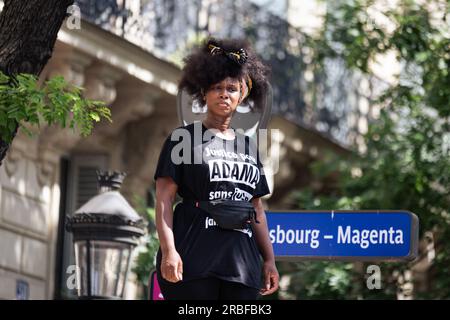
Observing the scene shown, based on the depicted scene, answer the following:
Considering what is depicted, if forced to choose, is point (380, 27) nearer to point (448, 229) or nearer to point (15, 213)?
point (448, 229)

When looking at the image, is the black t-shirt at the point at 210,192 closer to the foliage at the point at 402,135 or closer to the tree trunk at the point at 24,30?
the tree trunk at the point at 24,30

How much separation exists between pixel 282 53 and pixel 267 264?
44.8ft

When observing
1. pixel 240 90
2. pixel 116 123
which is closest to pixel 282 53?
pixel 116 123

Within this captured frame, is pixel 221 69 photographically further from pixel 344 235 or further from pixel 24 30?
pixel 344 235

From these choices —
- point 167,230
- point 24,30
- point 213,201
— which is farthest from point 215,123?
point 24,30

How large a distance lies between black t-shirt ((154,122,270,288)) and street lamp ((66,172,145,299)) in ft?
13.2

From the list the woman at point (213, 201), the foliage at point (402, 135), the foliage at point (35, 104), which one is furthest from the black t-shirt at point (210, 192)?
the foliage at point (402, 135)

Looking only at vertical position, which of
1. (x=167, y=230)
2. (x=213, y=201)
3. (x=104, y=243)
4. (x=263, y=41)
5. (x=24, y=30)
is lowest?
(x=167, y=230)

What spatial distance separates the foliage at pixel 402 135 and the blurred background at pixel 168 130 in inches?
0.8

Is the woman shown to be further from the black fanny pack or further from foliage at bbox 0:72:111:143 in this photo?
foliage at bbox 0:72:111:143

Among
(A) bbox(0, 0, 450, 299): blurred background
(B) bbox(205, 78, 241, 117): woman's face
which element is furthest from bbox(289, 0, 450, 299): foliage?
(B) bbox(205, 78, 241, 117): woman's face

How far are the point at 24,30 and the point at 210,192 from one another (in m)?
2.27

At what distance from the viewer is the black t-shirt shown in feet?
21.0

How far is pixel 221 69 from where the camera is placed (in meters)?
6.84
